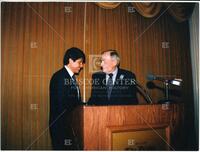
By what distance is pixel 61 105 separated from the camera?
211 cm

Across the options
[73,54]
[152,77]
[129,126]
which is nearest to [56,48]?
[73,54]

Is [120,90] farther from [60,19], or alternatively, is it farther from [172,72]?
[60,19]

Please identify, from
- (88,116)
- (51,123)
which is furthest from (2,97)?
(88,116)

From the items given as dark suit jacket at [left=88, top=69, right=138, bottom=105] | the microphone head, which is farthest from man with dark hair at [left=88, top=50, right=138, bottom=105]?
the microphone head

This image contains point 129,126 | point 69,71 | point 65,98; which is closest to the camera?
point 129,126

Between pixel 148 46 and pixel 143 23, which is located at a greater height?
pixel 143 23

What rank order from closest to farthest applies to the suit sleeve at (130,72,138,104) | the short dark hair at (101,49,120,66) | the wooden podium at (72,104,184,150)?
the wooden podium at (72,104,184,150)
the suit sleeve at (130,72,138,104)
the short dark hair at (101,49,120,66)

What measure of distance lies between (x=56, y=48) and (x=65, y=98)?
461 millimetres

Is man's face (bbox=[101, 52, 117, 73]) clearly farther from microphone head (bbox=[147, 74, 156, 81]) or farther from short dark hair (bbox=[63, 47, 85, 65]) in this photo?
microphone head (bbox=[147, 74, 156, 81])

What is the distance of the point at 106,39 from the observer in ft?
7.57

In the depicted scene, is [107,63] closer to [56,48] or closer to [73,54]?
[73,54]

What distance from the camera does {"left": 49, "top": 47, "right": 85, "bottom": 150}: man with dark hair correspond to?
2039mm

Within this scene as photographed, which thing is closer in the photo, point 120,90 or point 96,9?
point 120,90

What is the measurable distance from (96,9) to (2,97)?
3.55 ft
